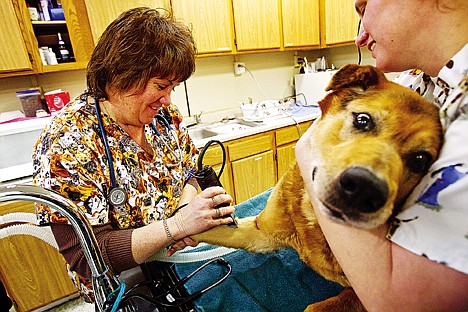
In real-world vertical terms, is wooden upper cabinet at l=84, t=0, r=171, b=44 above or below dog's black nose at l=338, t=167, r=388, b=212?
above

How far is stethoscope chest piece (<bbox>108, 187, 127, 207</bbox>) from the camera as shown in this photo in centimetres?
89

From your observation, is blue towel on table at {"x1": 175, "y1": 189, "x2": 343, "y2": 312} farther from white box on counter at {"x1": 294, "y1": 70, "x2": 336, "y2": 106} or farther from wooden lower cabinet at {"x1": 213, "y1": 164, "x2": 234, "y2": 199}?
white box on counter at {"x1": 294, "y1": 70, "x2": 336, "y2": 106}

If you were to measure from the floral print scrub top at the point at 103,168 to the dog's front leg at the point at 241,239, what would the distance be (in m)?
0.22

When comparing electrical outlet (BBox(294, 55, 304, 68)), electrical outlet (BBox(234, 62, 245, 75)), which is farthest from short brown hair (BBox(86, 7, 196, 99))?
electrical outlet (BBox(294, 55, 304, 68))

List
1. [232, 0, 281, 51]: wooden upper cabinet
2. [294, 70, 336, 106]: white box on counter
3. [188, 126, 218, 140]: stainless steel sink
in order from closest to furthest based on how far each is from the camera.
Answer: [232, 0, 281, 51]: wooden upper cabinet
[188, 126, 218, 140]: stainless steel sink
[294, 70, 336, 106]: white box on counter

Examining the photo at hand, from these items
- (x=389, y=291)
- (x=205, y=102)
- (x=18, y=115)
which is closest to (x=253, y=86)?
(x=205, y=102)

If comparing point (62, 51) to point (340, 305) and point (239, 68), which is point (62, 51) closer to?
→ point (239, 68)

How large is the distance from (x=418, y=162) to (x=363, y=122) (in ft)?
0.54

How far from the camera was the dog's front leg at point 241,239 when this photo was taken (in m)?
0.97

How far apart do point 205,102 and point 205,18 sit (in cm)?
82

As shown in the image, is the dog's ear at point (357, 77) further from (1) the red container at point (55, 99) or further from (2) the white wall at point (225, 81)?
(2) the white wall at point (225, 81)

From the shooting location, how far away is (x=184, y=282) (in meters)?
0.80

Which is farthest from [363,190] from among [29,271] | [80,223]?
[29,271]

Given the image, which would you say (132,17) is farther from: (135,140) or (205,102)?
(205,102)
